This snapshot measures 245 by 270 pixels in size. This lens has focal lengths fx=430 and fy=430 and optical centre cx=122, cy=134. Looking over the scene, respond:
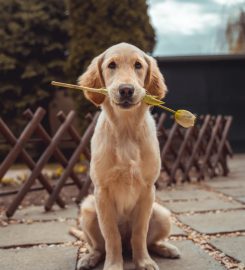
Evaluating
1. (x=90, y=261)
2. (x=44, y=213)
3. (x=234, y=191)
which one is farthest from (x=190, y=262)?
(x=234, y=191)

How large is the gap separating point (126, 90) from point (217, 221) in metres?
2.11

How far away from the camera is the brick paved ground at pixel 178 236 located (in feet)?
9.36

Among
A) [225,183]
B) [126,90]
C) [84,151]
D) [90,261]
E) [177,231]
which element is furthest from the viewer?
[225,183]

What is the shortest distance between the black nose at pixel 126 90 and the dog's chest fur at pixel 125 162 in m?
0.34

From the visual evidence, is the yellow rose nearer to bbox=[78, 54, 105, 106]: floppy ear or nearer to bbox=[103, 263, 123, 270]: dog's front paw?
bbox=[78, 54, 105, 106]: floppy ear

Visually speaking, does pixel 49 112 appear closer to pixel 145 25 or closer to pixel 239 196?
pixel 145 25

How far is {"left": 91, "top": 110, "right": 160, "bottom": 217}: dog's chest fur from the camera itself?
257cm

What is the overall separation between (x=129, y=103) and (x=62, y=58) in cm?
990

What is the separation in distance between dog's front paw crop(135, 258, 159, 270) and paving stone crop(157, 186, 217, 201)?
8.98 feet

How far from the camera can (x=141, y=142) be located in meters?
2.65

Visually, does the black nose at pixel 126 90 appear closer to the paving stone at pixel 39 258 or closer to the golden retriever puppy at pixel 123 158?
the golden retriever puppy at pixel 123 158

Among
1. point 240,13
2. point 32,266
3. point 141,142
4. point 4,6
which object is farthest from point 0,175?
point 240,13

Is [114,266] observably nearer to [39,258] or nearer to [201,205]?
[39,258]

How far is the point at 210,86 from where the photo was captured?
12633 mm
